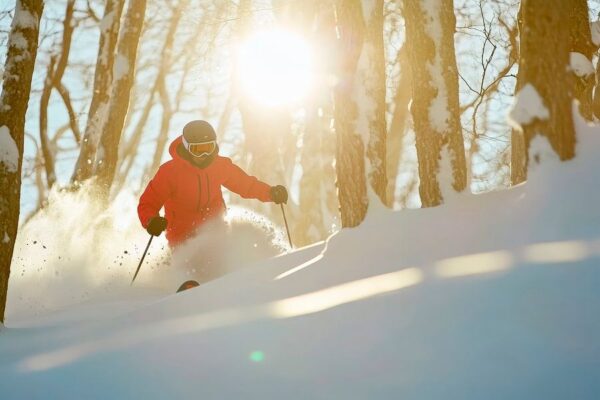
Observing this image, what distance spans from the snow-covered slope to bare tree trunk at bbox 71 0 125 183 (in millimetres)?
7158

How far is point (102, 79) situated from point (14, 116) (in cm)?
628

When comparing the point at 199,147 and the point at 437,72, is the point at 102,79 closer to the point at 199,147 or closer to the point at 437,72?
the point at 199,147

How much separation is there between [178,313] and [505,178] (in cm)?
1810

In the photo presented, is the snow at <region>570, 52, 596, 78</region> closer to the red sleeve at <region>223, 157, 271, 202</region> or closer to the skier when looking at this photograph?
A: the skier

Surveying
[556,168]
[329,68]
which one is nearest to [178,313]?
[556,168]

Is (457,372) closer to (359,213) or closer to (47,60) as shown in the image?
(359,213)

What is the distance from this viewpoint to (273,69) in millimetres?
14094

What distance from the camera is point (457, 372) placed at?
2338mm

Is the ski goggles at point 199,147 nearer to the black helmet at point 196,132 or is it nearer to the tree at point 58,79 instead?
the black helmet at point 196,132

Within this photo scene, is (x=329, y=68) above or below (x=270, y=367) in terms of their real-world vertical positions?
above

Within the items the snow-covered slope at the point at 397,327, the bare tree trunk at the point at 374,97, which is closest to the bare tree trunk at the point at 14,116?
the snow-covered slope at the point at 397,327

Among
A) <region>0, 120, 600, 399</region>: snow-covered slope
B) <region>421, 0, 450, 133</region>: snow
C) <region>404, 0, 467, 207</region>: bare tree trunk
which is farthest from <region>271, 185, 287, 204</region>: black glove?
<region>0, 120, 600, 399</region>: snow-covered slope

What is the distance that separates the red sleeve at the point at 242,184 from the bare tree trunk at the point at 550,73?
436 centimetres

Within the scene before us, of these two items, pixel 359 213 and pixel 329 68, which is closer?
pixel 359 213
